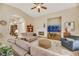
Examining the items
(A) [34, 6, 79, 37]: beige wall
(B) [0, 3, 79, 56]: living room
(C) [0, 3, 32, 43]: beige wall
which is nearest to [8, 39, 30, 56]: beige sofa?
(B) [0, 3, 79, 56]: living room

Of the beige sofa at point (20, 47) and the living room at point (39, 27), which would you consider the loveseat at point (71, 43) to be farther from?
the beige sofa at point (20, 47)

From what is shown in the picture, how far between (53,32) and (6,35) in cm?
73

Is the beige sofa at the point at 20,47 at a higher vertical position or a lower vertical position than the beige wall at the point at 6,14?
lower

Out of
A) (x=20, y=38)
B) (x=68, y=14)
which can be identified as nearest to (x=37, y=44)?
(x=20, y=38)

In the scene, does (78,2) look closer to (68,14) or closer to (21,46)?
(68,14)

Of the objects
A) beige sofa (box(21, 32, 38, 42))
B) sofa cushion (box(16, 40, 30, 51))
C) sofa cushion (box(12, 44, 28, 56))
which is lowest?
sofa cushion (box(12, 44, 28, 56))

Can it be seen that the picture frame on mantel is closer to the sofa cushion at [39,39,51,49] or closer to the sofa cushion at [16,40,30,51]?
the sofa cushion at [39,39,51,49]

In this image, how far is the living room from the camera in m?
2.16

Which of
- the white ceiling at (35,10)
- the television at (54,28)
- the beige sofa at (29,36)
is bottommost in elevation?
the beige sofa at (29,36)

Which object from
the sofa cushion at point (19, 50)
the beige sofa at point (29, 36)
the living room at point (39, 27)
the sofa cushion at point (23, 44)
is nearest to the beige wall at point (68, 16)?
the living room at point (39, 27)

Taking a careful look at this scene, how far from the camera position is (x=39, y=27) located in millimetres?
2244

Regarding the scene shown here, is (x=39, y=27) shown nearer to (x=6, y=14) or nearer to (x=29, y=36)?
(x=29, y=36)

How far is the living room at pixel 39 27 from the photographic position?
2162 millimetres

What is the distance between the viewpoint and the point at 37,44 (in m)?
2.19
